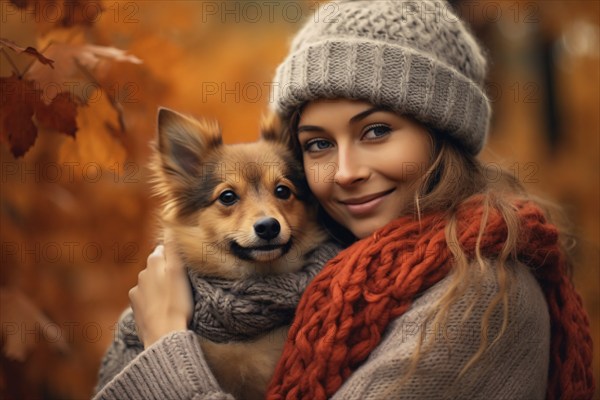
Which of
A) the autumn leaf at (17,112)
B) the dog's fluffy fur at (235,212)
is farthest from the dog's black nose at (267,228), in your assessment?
the autumn leaf at (17,112)

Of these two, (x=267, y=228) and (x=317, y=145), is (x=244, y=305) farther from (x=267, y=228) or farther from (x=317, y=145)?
(x=317, y=145)

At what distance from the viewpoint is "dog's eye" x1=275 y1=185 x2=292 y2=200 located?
269 cm

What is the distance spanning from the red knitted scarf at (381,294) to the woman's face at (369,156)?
0.14m

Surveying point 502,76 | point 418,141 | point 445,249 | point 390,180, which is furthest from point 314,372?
point 502,76

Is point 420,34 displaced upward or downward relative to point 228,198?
upward

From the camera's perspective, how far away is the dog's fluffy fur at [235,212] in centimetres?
245

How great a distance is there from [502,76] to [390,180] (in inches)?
238

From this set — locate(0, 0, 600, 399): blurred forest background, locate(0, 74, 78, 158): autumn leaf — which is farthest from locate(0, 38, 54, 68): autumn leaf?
locate(0, 74, 78, 158): autumn leaf

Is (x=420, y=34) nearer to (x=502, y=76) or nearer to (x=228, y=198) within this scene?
(x=228, y=198)

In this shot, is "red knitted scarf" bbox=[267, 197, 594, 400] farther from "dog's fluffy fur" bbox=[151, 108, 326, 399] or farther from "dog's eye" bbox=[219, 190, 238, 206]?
"dog's eye" bbox=[219, 190, 238, 206]

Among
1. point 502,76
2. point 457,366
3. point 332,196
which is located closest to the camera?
point 457,366

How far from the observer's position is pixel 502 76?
25.7 feet

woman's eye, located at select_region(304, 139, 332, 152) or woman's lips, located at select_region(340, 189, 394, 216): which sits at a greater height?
woman's eye, located at select_region(304, 139, 332, 152)

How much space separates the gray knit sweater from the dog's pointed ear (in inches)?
33.6
